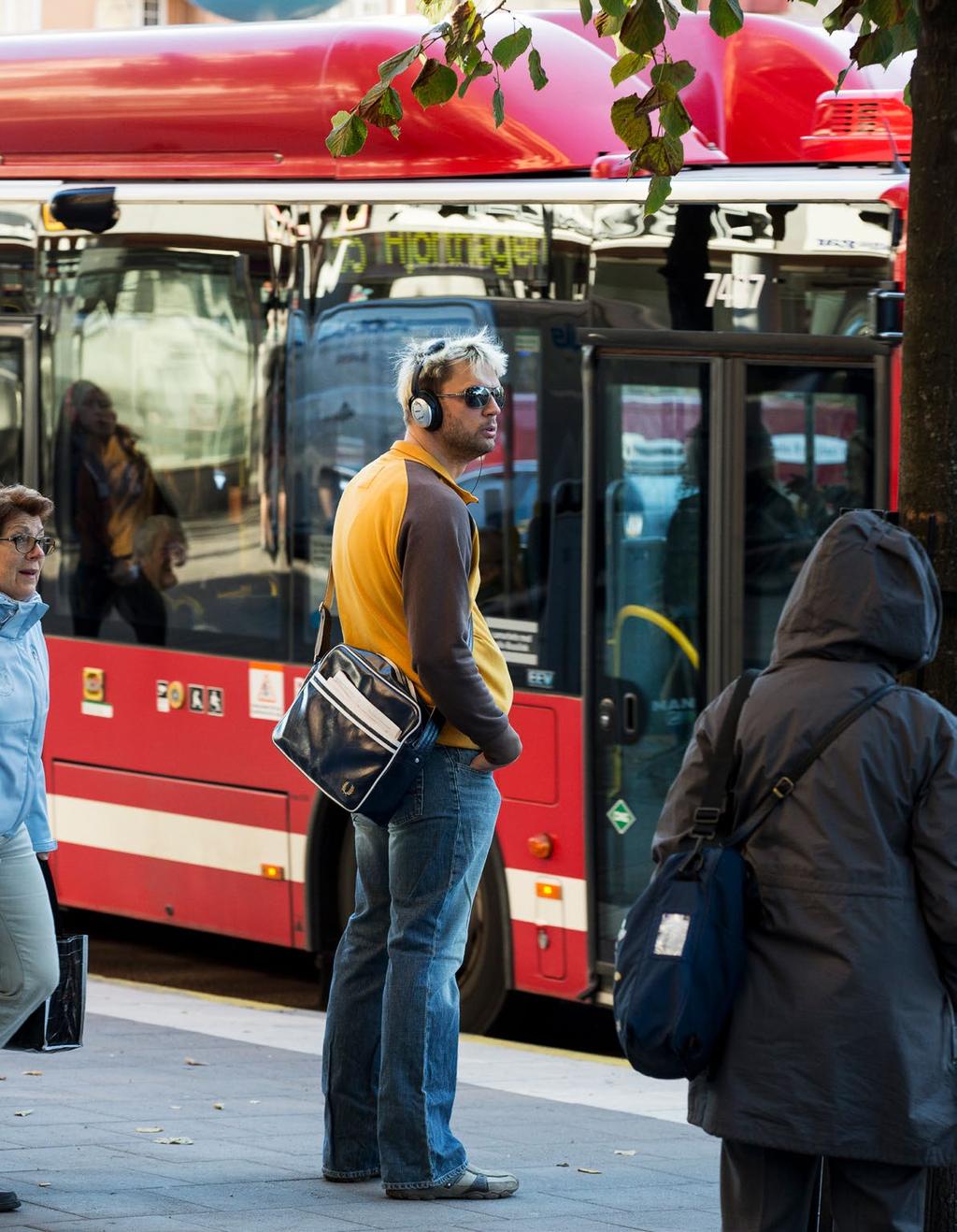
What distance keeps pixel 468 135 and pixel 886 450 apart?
2.06 metres

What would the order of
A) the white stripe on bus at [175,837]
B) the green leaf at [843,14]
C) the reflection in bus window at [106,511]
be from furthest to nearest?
the reflection in bus window at [106,511]
the white stripe on bus at [175,837]
the green leaf at [843,14]

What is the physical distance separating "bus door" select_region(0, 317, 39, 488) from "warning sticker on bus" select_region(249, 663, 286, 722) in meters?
1.43

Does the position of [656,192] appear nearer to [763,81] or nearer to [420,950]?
[420,950]

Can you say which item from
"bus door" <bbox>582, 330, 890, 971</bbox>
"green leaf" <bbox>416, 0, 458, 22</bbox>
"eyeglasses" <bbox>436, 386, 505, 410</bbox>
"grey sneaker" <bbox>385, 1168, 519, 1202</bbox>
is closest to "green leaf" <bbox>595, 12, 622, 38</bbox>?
"green leaf" <bbox>416, 0, 458, 22</bbox>

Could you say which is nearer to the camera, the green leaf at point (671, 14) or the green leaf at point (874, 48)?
the green leaf at point (671, 14)

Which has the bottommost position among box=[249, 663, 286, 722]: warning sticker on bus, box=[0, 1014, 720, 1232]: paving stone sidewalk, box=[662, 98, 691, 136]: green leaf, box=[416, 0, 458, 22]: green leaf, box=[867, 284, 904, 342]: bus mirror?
box=[0, 1014, 720, 1232]: paving stone sidewalk

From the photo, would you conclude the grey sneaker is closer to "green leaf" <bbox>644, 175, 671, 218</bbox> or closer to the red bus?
"green leaf" <bbox>644, 175, 671, 218</bbox>

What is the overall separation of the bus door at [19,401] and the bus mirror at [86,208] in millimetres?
436

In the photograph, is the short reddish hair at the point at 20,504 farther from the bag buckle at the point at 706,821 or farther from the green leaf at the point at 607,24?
the bag buckle at the point at 706,821

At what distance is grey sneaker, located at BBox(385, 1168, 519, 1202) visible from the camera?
5379mm

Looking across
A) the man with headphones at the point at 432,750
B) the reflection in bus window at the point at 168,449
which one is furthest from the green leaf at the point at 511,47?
the reflection in bus window at the point at 168,449

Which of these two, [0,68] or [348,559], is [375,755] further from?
[0,68]

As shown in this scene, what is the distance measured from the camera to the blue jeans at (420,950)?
17.5 feet

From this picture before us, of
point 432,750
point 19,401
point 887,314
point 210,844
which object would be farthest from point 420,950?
point 19,401
